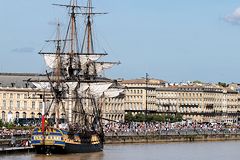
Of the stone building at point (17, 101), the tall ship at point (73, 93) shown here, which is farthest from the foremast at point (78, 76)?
the stone building at point (17, 101)

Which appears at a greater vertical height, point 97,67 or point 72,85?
point 97,67

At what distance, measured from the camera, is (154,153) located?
9856cm

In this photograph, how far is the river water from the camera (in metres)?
88.4

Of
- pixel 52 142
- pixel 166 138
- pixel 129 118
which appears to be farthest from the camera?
pixel 129 118

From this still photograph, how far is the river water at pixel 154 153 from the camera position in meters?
88.4

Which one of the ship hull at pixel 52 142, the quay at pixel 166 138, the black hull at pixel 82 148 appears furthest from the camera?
the quay at pixel 166 138

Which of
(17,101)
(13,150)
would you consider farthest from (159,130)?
(13,150)

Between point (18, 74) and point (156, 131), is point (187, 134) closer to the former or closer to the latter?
point (156, 131)

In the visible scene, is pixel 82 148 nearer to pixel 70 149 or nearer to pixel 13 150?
pixel 70 149

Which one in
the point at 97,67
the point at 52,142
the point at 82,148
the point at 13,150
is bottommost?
the point at 13,150

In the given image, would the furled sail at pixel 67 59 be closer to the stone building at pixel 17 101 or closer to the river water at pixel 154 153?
the river water at pixel 154 153

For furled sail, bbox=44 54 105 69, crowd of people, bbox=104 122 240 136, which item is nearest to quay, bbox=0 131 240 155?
crowd of people, bbox=104 122 240 136

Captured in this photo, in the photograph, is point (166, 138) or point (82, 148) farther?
point (166, 138)

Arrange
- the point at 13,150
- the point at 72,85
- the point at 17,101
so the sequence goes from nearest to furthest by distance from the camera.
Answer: the point at 13,150
the point at 72,85
the point at 17,101
